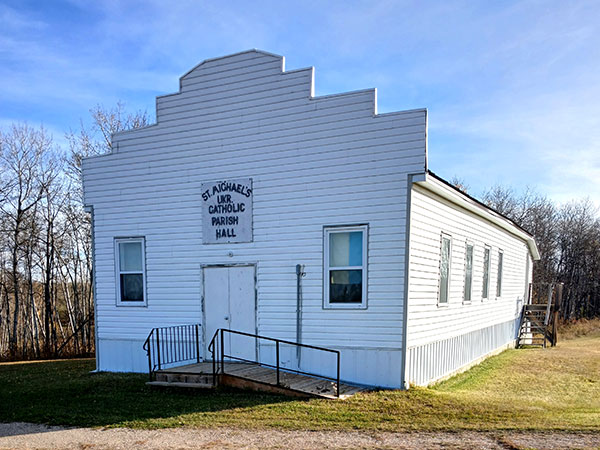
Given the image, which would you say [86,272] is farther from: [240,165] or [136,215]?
[240,165]

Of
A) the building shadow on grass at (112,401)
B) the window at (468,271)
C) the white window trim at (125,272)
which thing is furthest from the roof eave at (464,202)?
the white window trim at (125,272)

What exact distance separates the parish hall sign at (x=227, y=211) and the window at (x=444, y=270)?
14.8ft

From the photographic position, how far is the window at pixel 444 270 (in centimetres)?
1094

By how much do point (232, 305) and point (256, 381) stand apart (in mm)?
2132

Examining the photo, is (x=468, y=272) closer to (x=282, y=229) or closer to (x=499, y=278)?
(x=499, y=278)

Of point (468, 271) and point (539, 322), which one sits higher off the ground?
point (468, 271)

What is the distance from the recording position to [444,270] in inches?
Answer: 437

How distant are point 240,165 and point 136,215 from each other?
3.14 m

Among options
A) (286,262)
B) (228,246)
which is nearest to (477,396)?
(286,262)

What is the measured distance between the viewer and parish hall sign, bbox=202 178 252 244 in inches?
405

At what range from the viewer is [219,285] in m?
10.6

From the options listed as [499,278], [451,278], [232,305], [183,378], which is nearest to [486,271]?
[499,278]

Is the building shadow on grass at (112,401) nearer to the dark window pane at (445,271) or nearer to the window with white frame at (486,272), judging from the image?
the dark window pane at (445,271)

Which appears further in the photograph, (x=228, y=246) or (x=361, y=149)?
(x=228, y=246)
